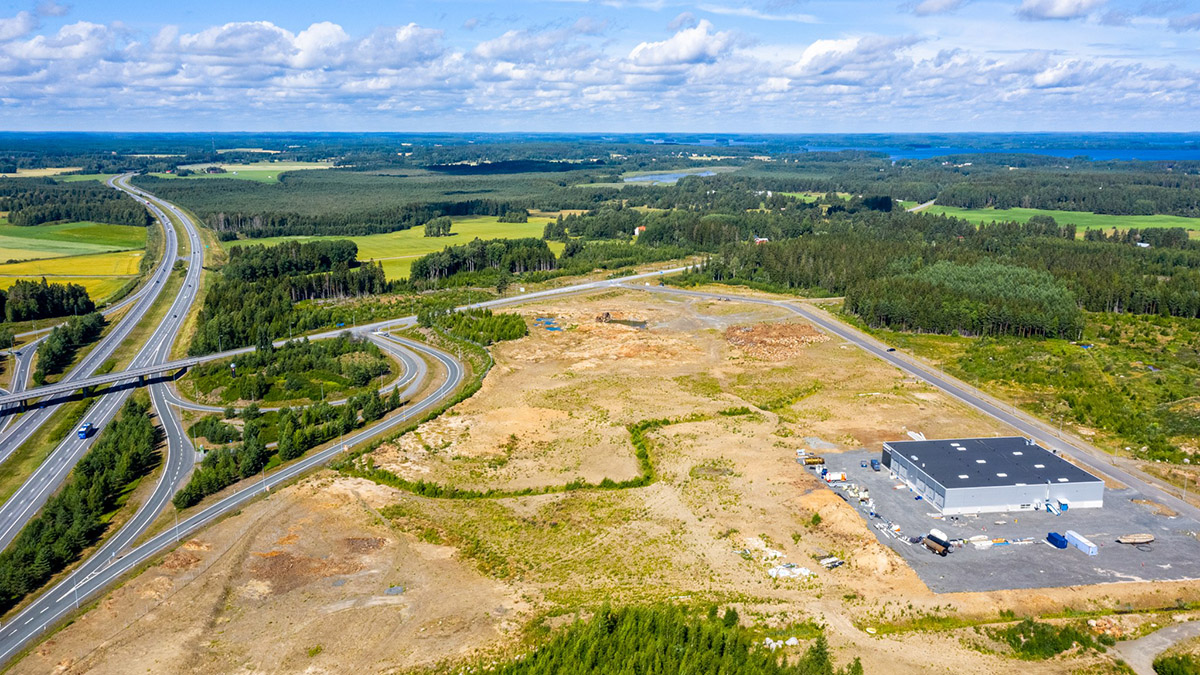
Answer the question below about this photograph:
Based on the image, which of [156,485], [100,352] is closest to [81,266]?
[100,352]

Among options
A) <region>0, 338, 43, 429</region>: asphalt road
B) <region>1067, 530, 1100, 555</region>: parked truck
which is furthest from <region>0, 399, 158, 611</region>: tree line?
<region>1067, 530, 1100, 555</region>: parked truck

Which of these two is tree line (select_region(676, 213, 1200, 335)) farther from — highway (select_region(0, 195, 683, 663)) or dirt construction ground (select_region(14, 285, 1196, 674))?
highway (select_region(0, 195, 683, 663))

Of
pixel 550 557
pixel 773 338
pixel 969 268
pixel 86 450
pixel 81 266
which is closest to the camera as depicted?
pixel 550 557

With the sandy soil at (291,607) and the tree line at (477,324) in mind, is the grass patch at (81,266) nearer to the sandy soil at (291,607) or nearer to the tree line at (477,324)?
the tree line at (477,324)

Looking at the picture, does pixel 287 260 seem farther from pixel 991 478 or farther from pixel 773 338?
pixel 991 478

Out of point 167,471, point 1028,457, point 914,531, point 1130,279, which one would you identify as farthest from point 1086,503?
point 1130,279

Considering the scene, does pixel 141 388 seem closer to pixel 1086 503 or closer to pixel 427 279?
pixel 427 279

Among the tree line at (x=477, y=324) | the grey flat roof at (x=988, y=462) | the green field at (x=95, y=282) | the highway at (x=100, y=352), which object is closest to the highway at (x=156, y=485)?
the highway at (x=100, y=352)
